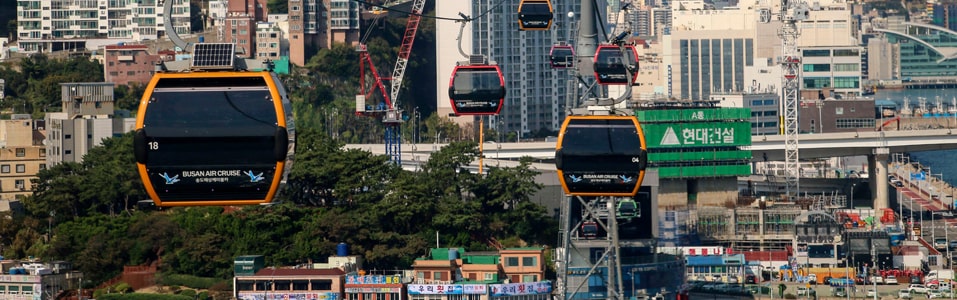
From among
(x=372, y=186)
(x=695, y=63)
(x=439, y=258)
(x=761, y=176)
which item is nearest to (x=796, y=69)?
(x=761, y=176)

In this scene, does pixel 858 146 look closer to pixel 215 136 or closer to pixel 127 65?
pixel 127 65

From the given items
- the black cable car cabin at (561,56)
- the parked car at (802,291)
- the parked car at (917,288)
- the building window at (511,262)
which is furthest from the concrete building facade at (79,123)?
the black cable car cabin at (561,56)

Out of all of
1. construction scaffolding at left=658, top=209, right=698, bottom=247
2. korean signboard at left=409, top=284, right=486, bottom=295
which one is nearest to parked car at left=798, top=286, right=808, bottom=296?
construction scaffolding at left=658, top=209, right=698, bottom=247

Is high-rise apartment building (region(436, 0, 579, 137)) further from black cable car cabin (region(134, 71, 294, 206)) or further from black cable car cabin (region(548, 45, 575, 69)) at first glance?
black cable car cabin (region(134, 71, 294, 206))

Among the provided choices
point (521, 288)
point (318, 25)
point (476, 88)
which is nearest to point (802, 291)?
point (521, 288)

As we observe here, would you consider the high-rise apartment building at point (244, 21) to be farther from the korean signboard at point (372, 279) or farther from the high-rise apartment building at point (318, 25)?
the korean signboard at point (372, 279)

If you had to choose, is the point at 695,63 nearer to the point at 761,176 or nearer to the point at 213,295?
the point at 761,176
